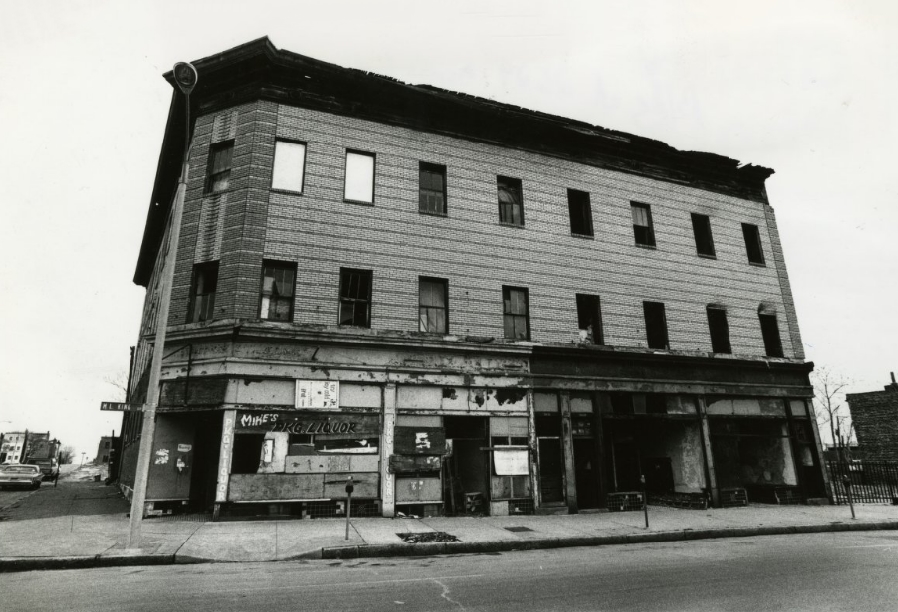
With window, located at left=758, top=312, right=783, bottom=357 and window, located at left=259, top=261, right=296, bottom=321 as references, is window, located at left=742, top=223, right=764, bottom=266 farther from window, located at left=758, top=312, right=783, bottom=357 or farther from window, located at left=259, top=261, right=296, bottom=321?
window, located at left=259, top=261, right=296, bottom=321

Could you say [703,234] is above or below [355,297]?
above

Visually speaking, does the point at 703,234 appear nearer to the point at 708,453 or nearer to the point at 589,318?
the point at 589,318

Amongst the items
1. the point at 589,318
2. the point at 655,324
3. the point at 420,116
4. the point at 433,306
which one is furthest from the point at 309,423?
the point at 655,324

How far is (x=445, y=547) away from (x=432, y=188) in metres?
10.7

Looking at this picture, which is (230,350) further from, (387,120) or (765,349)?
(765,349)

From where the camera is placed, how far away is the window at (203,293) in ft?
47.2

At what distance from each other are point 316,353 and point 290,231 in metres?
3.50

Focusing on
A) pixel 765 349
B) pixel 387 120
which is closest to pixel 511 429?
pixel 387 120

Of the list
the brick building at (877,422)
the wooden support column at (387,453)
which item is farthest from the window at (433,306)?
the brick building at (877,422)

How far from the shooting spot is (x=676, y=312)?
62.2 ft

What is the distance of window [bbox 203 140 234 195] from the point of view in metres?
15.3

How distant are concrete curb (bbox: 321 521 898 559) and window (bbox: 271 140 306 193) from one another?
9.82 m

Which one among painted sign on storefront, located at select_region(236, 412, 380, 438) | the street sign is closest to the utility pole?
the street sign

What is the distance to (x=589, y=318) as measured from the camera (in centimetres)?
1781
